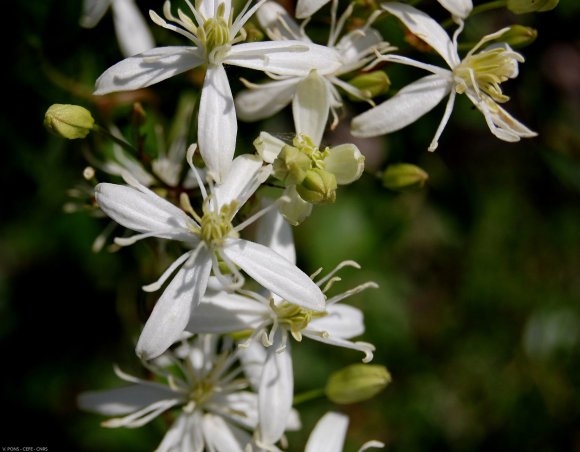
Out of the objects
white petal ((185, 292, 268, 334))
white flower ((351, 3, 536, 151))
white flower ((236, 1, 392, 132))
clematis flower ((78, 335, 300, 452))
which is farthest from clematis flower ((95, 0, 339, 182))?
clematis flower ((78, 335, 300, 452))

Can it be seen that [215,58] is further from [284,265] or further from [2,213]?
[2,213]

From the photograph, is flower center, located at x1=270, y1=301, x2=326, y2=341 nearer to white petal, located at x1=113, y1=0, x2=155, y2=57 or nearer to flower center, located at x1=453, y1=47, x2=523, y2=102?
flower center, located at x1=453, y1=47, x2=523, y2=102

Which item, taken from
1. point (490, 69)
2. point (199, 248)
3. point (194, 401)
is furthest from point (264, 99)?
point (194, 401)

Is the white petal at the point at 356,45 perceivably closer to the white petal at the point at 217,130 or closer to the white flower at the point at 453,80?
the white flower at the point at 453,80

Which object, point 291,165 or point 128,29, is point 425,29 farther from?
point 128,29

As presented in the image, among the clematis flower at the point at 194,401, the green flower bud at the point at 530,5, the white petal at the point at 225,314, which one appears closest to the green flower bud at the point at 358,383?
the clematis flower at the point at 194,401
